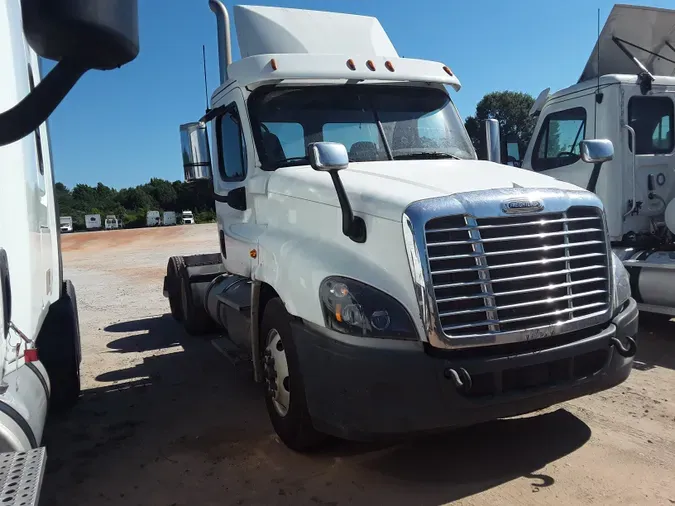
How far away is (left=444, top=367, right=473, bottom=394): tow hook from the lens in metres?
3.25

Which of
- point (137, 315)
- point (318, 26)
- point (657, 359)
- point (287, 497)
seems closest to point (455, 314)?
point (287, 497)

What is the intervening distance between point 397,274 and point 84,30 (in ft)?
7.59

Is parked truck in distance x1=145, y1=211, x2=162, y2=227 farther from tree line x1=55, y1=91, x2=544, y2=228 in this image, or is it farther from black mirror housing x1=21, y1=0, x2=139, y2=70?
black mirror housing x1=21, y1=0, x2=139, y2=70

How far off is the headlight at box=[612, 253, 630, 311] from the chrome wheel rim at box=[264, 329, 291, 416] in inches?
90.7

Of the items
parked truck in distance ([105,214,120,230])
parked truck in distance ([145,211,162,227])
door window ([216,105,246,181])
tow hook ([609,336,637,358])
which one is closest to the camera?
tow hook ([609,336,637,358])

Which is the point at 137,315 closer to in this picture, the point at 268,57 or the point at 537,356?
the point at 268,57

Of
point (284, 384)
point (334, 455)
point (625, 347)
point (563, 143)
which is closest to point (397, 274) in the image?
point (284, 384)

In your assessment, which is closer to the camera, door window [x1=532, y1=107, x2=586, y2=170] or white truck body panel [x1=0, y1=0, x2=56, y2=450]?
white truck body panel [x1=0, y1=0, x2=56, y2=450]

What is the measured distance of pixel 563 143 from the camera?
8.19 meters

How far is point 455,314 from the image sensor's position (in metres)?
3.40

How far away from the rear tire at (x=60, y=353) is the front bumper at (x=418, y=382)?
262 centimetres

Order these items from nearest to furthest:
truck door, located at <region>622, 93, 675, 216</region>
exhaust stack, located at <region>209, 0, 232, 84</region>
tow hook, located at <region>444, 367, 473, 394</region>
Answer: tow hook, located at <region>444, 367, 473, 394</region> < exhaust stack, located at <region>209, 0, 232, 84</region> < truck door, located at <region>622, 93, 675, 216</region>

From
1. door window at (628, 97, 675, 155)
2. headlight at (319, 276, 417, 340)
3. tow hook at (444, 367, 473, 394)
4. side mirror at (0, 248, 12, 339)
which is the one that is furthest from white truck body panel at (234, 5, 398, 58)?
door window at (628, 97, 675, 155)

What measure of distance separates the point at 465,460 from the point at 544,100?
20.4 ft
